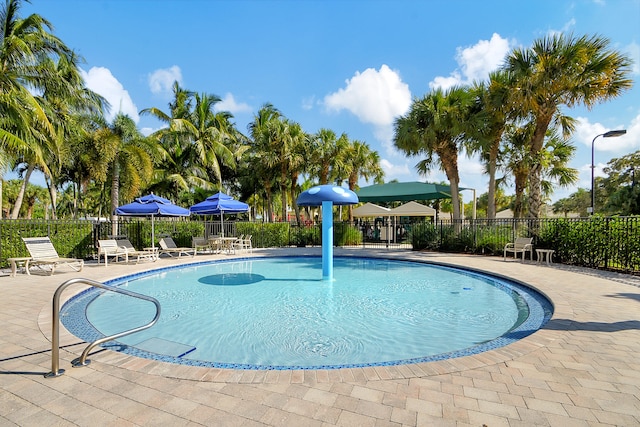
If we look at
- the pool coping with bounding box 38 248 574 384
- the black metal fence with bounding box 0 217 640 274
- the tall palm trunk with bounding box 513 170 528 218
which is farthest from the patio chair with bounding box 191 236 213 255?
the tall palm trunk with bounding box 513 170 528 218

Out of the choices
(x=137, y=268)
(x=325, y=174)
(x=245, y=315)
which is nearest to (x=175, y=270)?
(x=137, y=268)

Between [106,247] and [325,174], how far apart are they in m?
14.2

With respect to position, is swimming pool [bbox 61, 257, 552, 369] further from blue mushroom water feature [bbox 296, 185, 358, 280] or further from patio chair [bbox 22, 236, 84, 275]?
patio chair [bbox 22, 236, 84, 275]

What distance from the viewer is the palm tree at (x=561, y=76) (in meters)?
11.3

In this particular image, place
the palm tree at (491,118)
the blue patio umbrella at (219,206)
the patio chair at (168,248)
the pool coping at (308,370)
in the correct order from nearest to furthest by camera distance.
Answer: the pool coping at (308,370) < the palm tree at (491,118) < the patio chair at (168,248) < the blue patio umbrella at (219,206)

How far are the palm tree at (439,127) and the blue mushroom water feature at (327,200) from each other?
8.23 metres

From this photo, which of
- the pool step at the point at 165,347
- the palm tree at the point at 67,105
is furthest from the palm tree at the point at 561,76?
the palm tree at the point at 67,105

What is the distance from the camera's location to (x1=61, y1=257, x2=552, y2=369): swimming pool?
13.8 feet

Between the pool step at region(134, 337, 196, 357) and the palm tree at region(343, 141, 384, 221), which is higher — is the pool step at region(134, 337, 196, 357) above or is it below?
below

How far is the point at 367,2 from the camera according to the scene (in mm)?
10078

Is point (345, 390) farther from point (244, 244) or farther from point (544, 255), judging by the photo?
point (244, 244)

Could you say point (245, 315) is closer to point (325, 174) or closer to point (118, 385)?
point (118, 385)

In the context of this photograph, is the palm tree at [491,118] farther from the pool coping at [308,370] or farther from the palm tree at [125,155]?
the palm tree at [125,155]

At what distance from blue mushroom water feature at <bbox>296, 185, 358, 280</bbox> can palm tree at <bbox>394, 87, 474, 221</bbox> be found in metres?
8.23
